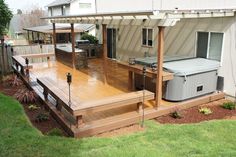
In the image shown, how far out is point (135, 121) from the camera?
277 inches

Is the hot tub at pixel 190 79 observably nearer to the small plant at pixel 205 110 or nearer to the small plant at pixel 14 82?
the small plant at pixel 205 110

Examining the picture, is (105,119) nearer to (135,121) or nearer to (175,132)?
(135,121)

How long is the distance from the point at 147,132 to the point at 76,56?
8480 mm

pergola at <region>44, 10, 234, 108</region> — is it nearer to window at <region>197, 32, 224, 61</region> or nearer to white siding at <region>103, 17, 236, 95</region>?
white siding at <region>103, 17, 236, 95</region>

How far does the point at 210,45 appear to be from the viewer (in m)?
9.32

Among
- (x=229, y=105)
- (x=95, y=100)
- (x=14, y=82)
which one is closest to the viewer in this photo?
(x=95, y=100)

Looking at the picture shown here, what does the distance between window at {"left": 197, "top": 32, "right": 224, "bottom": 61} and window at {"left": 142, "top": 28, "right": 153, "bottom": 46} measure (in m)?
3.43

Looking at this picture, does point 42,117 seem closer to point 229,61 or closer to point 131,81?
point 131,81

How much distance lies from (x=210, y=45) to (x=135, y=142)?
17.6ft

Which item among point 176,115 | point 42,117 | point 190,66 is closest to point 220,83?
point 190,66

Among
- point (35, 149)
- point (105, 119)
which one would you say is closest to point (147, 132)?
point (105, 119)

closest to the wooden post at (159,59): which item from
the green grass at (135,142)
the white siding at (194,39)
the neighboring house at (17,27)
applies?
the white siding at (194,39)

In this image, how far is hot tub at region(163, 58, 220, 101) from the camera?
805cm

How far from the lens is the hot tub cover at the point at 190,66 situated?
317 inches
